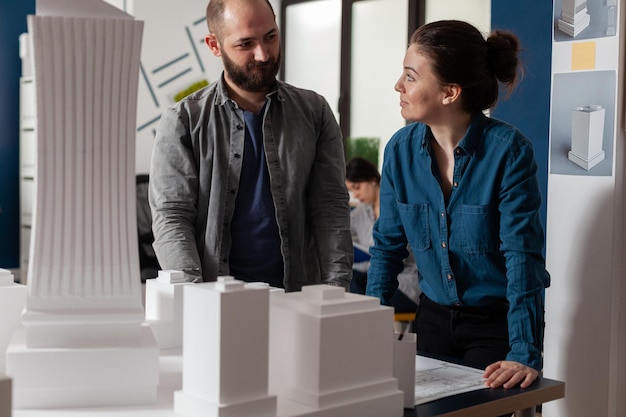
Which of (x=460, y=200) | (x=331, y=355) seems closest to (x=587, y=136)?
(x=460, y=200)

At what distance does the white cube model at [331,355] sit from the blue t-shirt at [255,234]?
0.87 metres

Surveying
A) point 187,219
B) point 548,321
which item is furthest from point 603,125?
point 187,219

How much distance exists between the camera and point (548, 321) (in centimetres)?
311

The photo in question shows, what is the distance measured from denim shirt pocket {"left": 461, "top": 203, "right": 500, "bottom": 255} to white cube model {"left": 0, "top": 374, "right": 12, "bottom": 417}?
1.16 metres

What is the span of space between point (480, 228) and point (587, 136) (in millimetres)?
1251

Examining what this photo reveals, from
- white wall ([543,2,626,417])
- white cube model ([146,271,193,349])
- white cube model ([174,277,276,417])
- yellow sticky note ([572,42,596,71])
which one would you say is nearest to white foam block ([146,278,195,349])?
white cube model ([146,271,193,349])

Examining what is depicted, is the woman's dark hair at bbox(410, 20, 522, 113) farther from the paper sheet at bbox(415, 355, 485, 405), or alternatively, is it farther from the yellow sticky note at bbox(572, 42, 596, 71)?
the yellow sticky note at bbox(572, 42, 596, 71)

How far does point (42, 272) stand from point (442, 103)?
3.52 ft

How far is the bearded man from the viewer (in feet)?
7.27

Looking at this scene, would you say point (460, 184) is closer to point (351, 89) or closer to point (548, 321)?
point (548, 321)

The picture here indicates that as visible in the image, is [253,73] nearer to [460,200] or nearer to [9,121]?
[460,200]

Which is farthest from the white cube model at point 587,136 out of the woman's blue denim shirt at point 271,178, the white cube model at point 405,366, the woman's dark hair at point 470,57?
the white cube model at point 405,366

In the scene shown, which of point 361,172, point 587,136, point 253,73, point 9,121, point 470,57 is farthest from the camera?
point 9,121

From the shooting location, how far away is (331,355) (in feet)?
4.28
